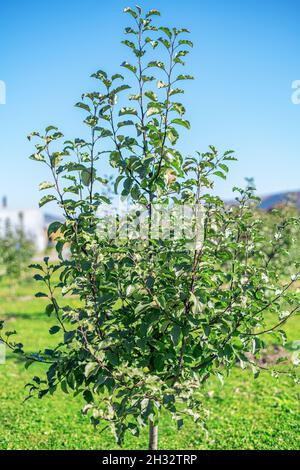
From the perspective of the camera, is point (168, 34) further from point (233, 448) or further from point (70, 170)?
point (233, 448)

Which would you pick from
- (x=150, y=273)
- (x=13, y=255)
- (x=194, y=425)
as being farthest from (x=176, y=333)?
(x=13, y=255)

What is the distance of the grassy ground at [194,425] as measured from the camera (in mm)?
5812

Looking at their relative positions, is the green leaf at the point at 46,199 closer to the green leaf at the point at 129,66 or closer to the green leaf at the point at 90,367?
the green leaf at the point at 129,66

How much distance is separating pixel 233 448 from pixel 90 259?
375 cm

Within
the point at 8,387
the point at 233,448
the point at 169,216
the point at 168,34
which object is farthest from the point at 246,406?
the point at 168,34

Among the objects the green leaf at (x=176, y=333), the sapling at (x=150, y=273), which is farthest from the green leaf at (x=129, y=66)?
the green leaf at (x=176, y=333)

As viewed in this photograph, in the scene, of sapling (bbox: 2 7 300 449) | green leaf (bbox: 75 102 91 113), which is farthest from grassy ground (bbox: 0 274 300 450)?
green leaf (bbox: 75 102 91 113)

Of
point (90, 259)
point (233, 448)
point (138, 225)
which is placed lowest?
point (233, 448)

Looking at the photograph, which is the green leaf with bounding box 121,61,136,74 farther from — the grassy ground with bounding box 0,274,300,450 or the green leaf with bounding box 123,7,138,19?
the grassy ground with bounding box 0,274,300,450

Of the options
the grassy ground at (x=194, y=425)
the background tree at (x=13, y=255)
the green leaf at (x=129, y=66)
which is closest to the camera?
the green leaf at (x=129, y=66)

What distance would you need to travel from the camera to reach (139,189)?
11.2 ft

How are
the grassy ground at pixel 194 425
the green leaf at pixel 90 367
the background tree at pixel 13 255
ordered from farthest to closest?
the background tree at pixel 13 255, the grassy ground at pixel 194 425, the green leaf at pixel 90 367
